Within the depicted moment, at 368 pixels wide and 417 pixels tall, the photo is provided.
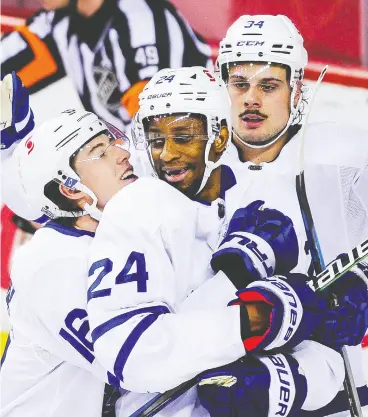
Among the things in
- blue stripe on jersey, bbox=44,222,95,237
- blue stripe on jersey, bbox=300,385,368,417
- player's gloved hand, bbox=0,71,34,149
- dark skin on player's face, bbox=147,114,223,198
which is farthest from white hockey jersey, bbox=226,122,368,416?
player's gloved hand, bbox=0,71,34,149

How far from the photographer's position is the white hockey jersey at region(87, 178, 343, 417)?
4.96 ft

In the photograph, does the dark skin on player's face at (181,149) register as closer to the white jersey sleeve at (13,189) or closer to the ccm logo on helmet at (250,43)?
the ccm logo on helmet at (250,43)

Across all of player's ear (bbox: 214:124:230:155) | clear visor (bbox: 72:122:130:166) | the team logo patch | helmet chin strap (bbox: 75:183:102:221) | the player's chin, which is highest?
player's ear (bbox: 214:124:230:155)

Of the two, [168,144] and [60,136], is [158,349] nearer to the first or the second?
[168,144]

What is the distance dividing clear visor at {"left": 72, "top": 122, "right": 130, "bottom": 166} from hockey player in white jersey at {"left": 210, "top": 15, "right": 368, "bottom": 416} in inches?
10.9

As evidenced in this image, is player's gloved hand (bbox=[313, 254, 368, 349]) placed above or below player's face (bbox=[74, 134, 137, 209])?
below

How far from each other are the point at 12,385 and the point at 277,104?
0.95 meters

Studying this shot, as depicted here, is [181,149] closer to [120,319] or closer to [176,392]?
[120,319]

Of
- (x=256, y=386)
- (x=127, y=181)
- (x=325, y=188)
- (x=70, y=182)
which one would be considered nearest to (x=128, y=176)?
(x=127, y=181)

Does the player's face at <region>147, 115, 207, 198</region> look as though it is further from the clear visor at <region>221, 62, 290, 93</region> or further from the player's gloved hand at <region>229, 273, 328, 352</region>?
the player's gloved hand at <region>229, 273, 328, 352</region>

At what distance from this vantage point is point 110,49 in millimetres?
2031

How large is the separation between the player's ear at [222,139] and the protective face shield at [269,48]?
7 centimetres

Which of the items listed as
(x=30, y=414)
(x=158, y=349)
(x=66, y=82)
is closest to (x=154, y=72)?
(x=66, y=82)

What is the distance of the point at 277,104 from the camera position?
5.68 feet
